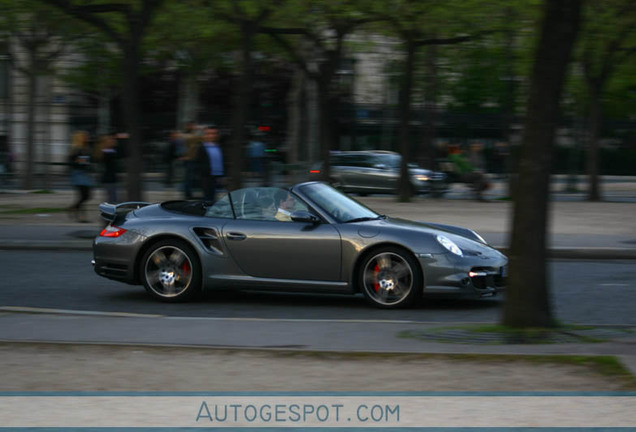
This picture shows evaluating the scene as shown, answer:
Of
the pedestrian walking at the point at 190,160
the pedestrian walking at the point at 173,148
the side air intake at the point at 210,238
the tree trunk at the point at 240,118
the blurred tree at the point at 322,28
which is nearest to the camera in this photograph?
the side air intake at the point at 210,238

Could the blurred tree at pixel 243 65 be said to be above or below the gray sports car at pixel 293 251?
above

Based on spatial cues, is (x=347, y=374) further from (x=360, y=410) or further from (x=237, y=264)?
(x=237, y=264)

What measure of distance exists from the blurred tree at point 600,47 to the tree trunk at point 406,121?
13.5ft

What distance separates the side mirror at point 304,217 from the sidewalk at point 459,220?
5612mm

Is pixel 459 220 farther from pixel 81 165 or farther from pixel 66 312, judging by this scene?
pixel 66 312

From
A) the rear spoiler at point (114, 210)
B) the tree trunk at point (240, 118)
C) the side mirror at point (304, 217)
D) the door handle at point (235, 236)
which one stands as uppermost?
the tree trunk at point (240, 118)

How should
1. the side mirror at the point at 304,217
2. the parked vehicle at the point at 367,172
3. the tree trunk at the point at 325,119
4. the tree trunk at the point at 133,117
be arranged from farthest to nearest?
the parked vehicle at the point at 367,172 → the tree trunk at the point at 325,119 → the tree trunk at the point at 133,117 → the side mirror at the point at 304,217

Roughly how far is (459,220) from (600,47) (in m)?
7.92

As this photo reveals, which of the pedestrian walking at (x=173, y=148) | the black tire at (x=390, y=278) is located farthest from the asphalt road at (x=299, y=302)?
the pedestrian walking at (x=173, y=148)

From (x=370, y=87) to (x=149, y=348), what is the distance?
3654 cm

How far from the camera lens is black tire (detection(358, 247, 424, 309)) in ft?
31.3

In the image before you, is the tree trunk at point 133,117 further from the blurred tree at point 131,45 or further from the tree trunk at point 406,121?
the tree trunk at point 406,121

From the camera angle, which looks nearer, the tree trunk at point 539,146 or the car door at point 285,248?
the tree trunk at point 539,146

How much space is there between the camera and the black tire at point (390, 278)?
955 cm
